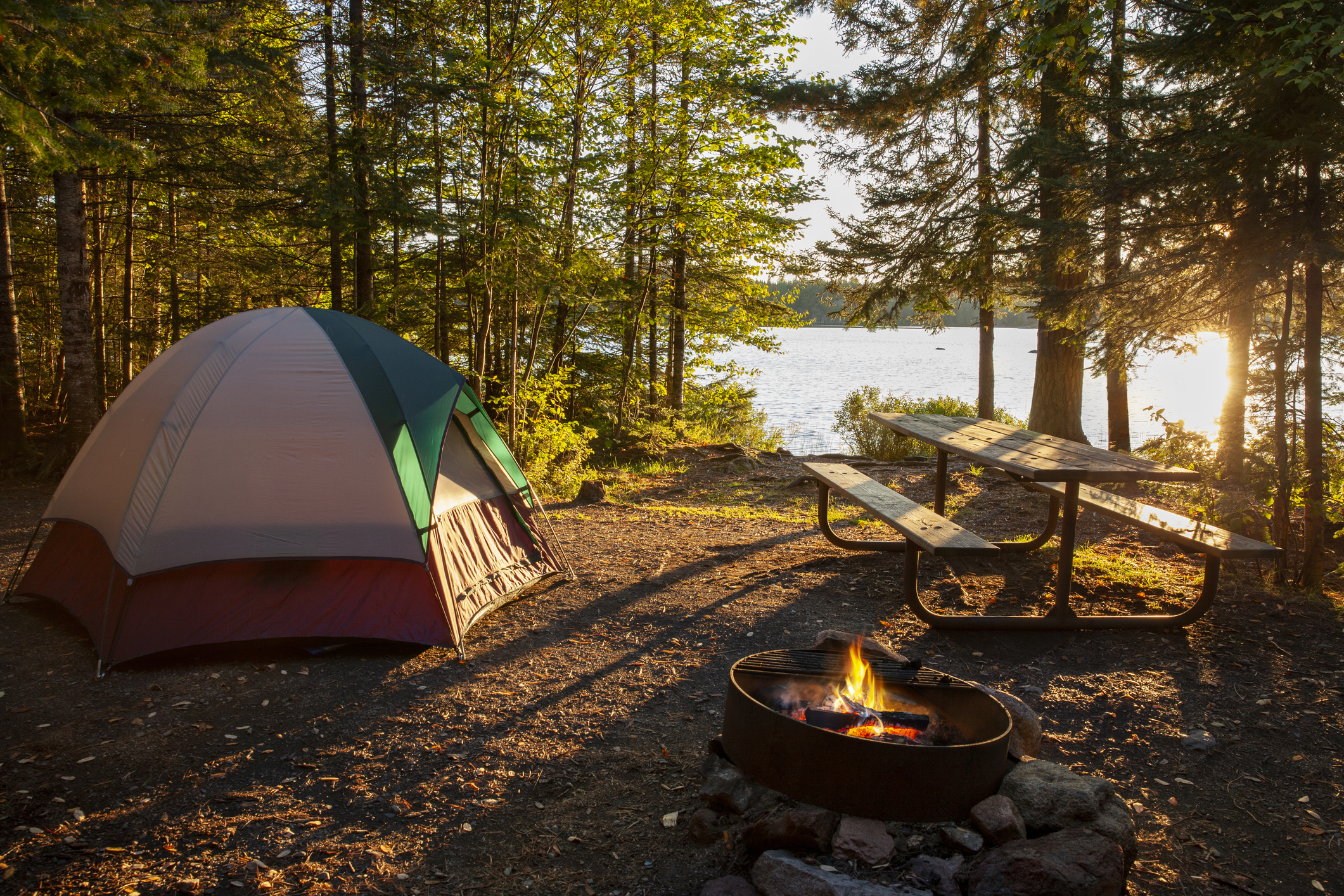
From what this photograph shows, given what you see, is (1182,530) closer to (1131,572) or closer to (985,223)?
(1131,572)

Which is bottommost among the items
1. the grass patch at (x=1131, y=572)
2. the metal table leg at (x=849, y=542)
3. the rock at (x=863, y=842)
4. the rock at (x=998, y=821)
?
the rock at (x=863, y=842)

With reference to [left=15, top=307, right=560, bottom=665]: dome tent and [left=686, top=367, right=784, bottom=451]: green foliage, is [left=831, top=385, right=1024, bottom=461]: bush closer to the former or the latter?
[left=686, top=367, right=784, bottom=451]: green foliage

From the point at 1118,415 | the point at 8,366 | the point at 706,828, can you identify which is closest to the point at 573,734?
the point at 706,828

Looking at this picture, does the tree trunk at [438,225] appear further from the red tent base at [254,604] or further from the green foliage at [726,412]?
the green foliage at [726,412]

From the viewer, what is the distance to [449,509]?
4988mm

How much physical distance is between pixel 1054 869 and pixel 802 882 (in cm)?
76

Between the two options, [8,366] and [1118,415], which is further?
[1118,415]

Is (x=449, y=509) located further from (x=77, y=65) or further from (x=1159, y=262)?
(x=1159, y=262)

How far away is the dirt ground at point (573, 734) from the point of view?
267cm

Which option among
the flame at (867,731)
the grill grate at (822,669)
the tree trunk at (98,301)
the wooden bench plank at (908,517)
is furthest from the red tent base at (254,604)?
the tree trunk at (98,301)

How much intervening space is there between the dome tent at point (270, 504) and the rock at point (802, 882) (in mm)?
2603

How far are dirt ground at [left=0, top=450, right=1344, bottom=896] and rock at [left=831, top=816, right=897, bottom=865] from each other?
87 millimetres

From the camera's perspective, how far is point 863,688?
10.3 feet

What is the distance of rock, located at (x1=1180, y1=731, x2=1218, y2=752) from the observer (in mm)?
3484
